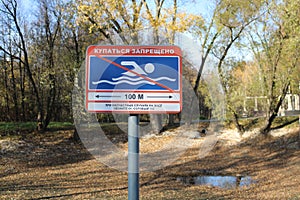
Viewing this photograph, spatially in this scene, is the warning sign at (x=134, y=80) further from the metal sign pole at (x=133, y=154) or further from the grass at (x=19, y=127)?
the grass at (x=19, y=127)

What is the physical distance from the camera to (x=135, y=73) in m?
1.93

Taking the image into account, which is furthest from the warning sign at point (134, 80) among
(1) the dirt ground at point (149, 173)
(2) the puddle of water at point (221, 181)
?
(2) the puddle of water at point (221, 181)

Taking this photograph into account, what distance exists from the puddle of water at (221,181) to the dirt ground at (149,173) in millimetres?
265

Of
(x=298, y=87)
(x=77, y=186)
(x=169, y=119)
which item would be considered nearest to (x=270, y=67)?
(x=298, y=87)

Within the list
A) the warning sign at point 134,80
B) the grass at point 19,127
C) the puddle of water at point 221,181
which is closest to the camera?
the warning sign at point 134,80

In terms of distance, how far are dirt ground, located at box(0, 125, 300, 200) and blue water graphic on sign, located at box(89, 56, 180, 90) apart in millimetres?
978

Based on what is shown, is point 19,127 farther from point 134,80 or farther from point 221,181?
point 134,80

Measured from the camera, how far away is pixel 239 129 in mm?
17250

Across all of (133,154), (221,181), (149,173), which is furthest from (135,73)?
(149,173)

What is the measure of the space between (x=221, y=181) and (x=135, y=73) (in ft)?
27.6

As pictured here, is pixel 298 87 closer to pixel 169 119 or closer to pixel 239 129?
pixel 239 129

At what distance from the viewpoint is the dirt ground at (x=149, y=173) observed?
7.52 m

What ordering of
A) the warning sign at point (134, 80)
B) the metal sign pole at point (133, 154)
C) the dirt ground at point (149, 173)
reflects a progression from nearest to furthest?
the warning sign at point (134, 80), the metal sign pole at point (133, 154), the dirt ground at point (149, 173)

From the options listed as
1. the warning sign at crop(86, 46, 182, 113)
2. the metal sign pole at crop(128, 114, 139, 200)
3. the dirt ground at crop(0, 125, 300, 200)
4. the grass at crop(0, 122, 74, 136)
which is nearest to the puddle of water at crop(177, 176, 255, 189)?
the dirt ground at crop(0, 125, 300, 200)
